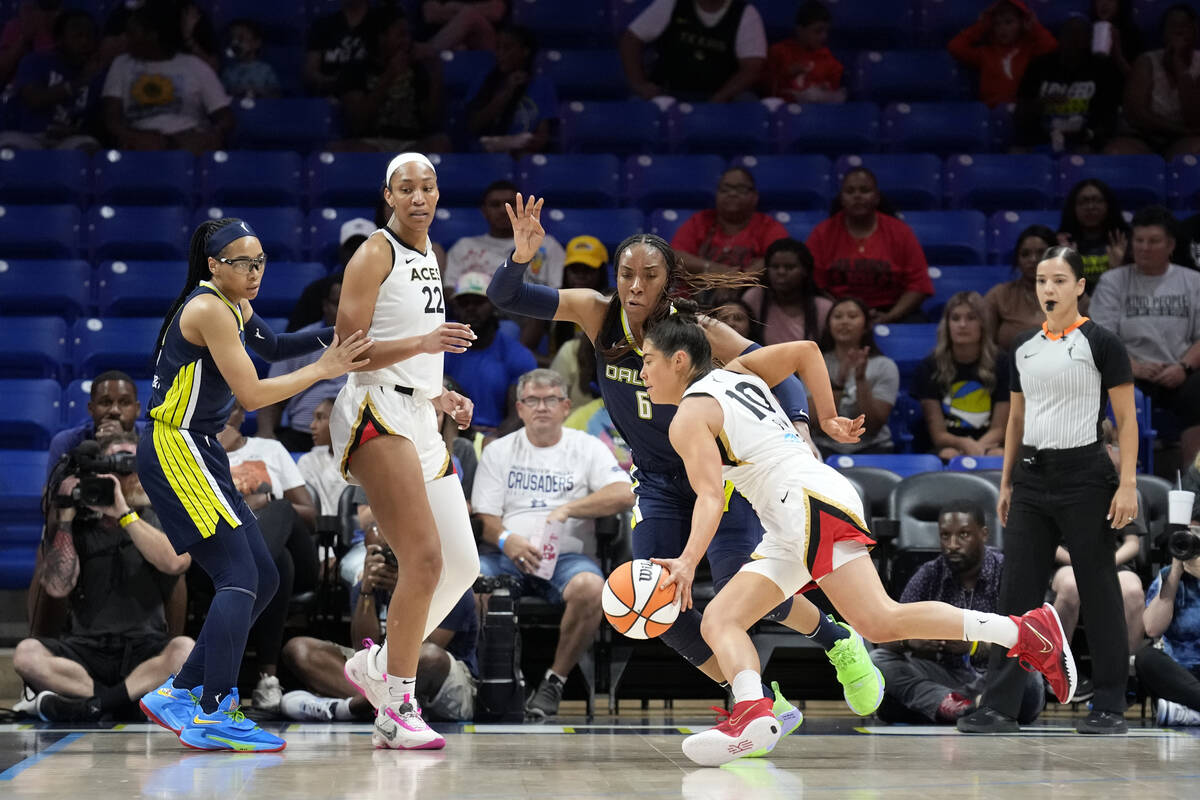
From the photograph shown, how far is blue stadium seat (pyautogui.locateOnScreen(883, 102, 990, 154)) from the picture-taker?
1059 cm

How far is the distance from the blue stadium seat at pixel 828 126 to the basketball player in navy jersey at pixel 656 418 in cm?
551

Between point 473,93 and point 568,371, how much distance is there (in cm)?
317

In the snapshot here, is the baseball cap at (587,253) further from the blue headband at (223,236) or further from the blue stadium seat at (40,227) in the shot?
the blue headband at (223,236)

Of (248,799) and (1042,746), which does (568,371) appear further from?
(248,799)

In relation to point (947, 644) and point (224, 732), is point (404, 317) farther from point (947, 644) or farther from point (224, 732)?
point (947, 644)

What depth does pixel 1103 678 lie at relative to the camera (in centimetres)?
597

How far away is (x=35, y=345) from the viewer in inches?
346

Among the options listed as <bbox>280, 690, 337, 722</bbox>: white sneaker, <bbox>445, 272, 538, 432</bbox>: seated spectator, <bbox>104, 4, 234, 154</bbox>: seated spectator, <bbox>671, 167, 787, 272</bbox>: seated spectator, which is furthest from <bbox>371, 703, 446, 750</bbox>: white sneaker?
<bbox>104, 4, 234, 154</bbox>: seated spectator

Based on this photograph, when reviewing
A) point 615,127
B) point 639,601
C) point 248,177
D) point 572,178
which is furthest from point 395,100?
point 639,601

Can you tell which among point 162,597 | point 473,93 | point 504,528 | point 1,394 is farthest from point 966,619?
point 473,93

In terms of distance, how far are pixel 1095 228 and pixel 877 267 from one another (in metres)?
Answer: 1.35

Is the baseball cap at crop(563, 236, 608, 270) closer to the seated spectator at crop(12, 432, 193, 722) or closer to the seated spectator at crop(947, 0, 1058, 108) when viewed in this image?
the seated spectator at crop(12, 432, 193, 722)

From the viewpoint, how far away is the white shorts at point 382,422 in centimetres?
501

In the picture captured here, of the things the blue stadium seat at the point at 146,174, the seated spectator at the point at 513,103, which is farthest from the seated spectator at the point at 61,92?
the seated spectator at the point at 513,103
